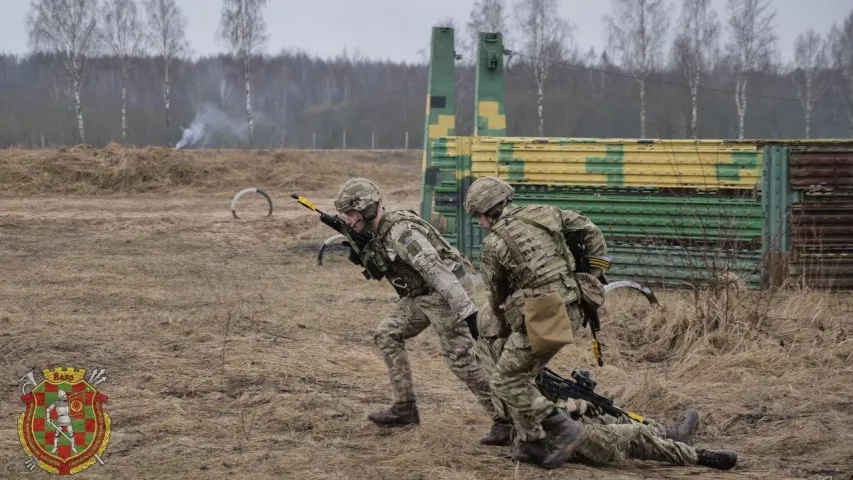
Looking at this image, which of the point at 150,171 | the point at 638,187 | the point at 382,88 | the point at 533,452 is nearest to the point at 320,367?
the point at 533,452

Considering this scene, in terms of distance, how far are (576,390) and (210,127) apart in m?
57.9

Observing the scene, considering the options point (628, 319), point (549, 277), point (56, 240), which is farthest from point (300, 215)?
point (549, 277)

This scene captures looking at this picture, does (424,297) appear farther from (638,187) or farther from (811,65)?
(811,65)

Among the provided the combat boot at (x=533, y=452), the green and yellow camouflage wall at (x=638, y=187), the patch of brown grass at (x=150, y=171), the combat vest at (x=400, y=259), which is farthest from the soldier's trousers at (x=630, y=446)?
the patch of brown grass at (x=150, y=171)

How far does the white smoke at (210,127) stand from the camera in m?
57.5

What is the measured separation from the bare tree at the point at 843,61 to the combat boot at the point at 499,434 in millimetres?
51752

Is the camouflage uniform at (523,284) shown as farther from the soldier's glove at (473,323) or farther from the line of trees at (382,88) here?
the line of trees at (382,88)

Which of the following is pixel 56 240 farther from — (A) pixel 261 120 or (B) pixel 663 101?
(A) pixel 261 120

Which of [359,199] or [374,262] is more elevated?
[359,199]

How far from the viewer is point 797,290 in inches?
396

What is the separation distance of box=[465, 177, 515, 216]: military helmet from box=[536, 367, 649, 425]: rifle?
1043 mm

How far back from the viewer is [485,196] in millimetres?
5566

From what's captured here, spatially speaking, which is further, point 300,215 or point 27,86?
point 27,86

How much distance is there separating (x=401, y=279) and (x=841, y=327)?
448 cm
